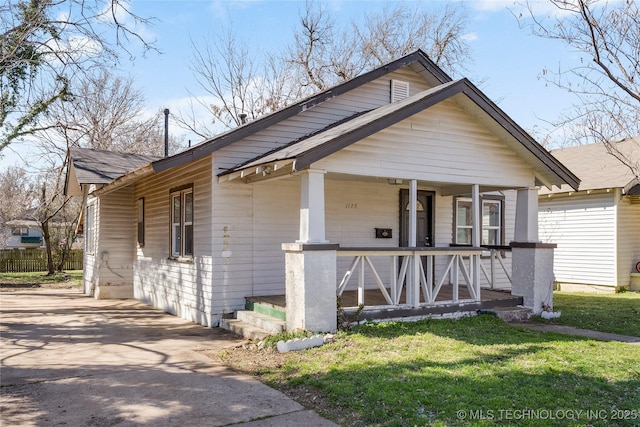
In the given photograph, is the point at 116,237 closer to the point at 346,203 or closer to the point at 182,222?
the point at 182,222

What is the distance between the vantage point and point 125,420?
179 inches

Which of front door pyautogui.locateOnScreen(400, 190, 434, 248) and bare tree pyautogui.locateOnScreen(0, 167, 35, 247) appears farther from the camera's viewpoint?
bare tree pyautogui.locateOnScreen(0, 167, 35, 247)

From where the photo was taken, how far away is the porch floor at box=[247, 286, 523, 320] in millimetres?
8125

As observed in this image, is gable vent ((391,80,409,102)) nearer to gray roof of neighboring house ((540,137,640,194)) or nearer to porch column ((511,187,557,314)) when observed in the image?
porch column ((511,187,557,314))

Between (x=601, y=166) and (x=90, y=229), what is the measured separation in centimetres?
1686

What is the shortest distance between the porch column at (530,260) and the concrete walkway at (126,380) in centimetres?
572

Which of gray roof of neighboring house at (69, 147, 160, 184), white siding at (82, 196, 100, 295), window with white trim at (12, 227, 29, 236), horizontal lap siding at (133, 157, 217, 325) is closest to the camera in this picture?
horizontal lap siding at (133, 157, 217, 325)

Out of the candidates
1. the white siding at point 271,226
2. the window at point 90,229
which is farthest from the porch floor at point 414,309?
the window at point 90,229

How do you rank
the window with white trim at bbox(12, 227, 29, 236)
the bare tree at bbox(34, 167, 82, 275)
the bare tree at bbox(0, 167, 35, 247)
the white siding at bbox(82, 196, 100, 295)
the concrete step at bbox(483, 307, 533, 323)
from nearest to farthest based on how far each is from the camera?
the concrete step at bbox(483, 307, 533, 323)
the white siding at bbox(82, 196, 100, 295)
the bare tree at bbox(34, 167, 82, 275)
the bare tree at bbox(0, 167, 35, 247)
the window with white trim at bbox(12, 227, 29, 236)

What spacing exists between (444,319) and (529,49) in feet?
23.7

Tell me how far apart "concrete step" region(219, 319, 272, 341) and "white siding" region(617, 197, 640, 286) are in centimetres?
1255

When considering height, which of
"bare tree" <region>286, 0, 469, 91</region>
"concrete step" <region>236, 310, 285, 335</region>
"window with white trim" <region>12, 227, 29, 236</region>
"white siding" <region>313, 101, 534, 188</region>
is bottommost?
"concrete step" <region>236, 310, 285, 335</region>

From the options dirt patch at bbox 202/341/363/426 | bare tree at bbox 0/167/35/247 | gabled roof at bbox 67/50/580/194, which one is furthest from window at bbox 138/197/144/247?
bare tree at bbox 0/167/35/247

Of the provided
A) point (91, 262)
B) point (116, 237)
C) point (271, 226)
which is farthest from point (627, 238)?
point (91, 262)
